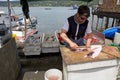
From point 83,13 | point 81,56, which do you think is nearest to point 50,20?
point 83,13

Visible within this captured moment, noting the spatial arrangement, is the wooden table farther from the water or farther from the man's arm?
the water


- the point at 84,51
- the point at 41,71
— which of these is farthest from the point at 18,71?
the point at 84,51

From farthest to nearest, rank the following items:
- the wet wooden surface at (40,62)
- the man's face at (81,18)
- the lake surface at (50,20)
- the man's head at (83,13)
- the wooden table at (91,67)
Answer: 1. the lake surface at (50,20)
2. the wet wooden surface at (40,62)
3. the man's face at (81,18)
4. the man's head at (83,13)
5. the wooden table at (91,67)

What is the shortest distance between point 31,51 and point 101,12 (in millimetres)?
18938

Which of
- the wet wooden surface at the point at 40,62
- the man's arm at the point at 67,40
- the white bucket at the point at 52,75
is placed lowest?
the wet wooden surface at the point at 40,62

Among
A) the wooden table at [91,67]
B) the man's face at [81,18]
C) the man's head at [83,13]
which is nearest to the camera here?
the wooden table at [91,67]

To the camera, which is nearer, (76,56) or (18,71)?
(76,56)

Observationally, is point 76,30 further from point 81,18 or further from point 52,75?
point 52,75

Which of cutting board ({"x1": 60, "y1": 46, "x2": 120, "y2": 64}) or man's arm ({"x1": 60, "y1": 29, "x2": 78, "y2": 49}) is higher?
man's arm ({"x1": 60, "y1": 29, "x2": 78, "y2": 49})

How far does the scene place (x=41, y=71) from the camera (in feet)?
16.4

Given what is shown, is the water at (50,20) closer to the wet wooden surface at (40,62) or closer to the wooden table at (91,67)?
the wet wooden surface at (40,62)

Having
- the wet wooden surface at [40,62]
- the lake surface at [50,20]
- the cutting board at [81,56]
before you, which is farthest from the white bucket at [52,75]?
→ the lake surface at [50,20]

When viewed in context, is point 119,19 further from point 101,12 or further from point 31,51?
point 31,51

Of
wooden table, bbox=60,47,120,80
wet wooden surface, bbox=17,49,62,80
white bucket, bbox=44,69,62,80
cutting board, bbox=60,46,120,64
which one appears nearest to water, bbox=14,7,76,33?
wet wooden surface, bbox=17,49,62,80
